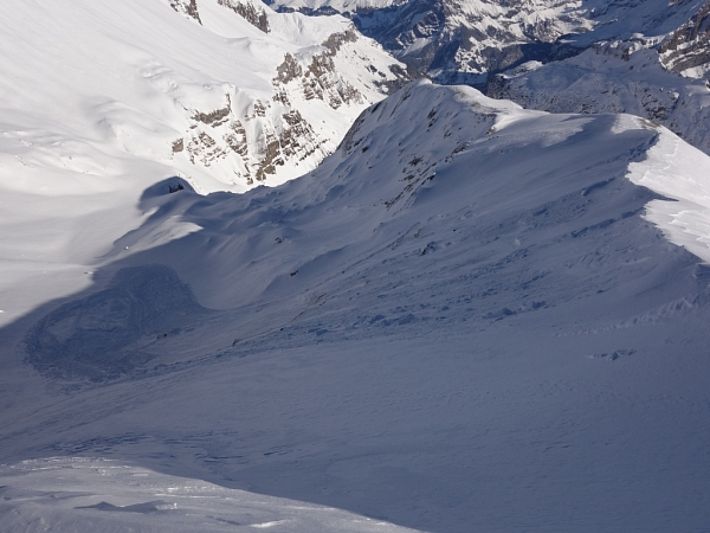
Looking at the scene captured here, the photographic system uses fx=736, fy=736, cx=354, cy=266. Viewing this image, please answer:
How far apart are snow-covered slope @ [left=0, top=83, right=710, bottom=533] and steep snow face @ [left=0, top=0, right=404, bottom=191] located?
3794 cm

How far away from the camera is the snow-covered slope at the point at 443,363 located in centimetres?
680

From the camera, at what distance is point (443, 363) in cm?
1066

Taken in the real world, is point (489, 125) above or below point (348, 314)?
above

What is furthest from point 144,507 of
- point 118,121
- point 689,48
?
point 689,48

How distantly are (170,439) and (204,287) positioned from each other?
18.6 meters

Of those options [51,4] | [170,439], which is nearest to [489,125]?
[170,439]

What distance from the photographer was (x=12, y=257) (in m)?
32.3

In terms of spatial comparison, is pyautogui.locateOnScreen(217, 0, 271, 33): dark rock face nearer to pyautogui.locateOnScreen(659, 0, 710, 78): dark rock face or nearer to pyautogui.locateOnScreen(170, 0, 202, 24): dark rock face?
pyautogui.locateOnScreen(170, 0, 202, 24): dark rock face

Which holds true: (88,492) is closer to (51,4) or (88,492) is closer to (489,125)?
(489,125)

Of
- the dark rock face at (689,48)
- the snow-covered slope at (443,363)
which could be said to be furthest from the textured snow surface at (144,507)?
the dark rock face at (689,48)

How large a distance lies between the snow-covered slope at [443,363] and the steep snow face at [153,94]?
3794 centimetres

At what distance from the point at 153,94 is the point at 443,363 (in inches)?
3231

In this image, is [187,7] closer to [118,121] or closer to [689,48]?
[118,121]

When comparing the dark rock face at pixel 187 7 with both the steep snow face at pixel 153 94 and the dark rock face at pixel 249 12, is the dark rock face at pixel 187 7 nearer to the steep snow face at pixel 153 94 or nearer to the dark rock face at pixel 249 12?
the steep snow face at pixel 153 94
